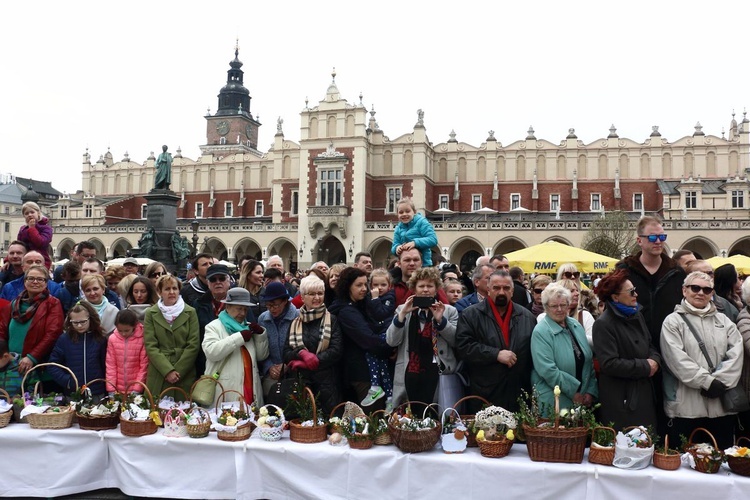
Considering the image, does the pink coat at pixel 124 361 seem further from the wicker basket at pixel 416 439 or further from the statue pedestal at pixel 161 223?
the statue pedestal at pixel 161 223

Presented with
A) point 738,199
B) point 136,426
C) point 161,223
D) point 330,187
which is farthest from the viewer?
point 330,187

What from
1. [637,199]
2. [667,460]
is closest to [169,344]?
[667,460]

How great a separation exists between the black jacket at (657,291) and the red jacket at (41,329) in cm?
487

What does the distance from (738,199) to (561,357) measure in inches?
1432

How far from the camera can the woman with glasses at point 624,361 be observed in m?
3.96

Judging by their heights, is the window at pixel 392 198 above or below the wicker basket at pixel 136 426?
above

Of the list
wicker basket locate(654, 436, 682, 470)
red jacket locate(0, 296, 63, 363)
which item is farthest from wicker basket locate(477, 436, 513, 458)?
red jacket locate(0, 296, 63, 363)

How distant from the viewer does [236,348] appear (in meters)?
4.77

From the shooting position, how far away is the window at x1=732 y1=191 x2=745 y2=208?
34.4m

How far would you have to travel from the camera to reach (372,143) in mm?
39375

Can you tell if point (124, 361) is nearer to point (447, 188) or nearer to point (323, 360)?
point (323, 360)

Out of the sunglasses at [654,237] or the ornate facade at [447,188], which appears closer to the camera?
the sunglasses at [654,237]

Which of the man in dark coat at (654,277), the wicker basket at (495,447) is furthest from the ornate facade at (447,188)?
the wicker basket at (495,447)

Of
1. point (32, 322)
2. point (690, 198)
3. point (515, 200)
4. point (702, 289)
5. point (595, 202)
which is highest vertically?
point (515, 200)
